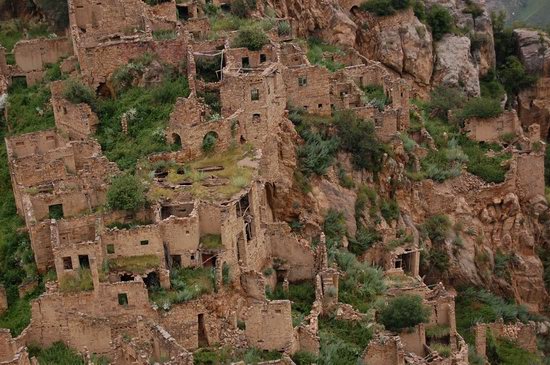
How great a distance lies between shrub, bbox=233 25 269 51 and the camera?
208 ft

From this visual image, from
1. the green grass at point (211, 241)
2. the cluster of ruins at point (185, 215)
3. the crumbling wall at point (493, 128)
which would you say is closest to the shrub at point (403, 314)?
the cluster of ruins at point (185, 215)

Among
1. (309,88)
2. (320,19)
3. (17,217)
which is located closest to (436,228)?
(309,88)

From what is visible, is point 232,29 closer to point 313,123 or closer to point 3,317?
point 313,123

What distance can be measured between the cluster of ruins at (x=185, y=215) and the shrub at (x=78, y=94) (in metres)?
0.52

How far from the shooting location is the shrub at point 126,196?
52969mm

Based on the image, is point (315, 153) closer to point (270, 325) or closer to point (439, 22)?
point (270, 325)

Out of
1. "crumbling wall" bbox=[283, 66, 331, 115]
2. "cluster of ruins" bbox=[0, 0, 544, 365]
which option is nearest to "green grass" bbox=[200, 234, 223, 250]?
"cluster of ruins" bbox=[0, 0, 544, 365]

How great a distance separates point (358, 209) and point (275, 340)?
13185mm

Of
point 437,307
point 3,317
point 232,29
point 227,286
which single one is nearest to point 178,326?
point 227,286

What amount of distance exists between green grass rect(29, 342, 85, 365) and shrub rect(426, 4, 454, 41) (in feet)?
134

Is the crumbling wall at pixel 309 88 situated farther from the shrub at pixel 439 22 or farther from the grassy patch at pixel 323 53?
the shrub at pixel 439 22

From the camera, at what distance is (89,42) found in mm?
65188

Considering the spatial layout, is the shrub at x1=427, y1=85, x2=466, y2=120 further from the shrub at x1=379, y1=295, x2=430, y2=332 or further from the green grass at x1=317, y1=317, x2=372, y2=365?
the green grass at x1=317, y1=317, x2=372, y2=365

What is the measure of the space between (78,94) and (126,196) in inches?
405
